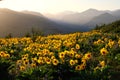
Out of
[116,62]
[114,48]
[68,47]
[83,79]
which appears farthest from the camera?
[68,47]

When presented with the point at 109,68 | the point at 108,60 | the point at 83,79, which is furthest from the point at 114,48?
the point at 83,79

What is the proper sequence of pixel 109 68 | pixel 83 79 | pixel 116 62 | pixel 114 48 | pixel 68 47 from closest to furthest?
pixel 83 79 < pixel 109 68 < pixel 116 62 < pixel 114 48 < pixel 68 47

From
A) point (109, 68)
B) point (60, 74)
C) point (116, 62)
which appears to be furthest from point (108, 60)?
point (60, 74)

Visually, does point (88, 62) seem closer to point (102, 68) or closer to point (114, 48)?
point (102, 68)

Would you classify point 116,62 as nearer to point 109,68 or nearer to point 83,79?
point 109,68

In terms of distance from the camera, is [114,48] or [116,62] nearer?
[116,62]

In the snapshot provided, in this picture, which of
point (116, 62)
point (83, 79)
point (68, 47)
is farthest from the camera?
point (68, 47)

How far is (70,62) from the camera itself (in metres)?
12.4

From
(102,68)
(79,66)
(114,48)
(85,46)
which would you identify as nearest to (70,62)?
(79,66)

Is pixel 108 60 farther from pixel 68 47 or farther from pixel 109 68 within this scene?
pixel 68 47

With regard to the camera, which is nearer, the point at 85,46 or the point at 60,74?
the point at 60,74

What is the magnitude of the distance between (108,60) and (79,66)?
5.82 ft

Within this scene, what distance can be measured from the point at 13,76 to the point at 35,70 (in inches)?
38.7

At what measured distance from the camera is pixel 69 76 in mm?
12141
